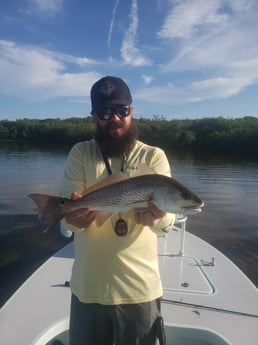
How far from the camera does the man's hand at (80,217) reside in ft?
9.03

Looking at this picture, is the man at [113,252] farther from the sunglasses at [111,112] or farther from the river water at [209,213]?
the river water at [209,213]

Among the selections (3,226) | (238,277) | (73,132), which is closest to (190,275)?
(238,277)

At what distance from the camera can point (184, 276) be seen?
6020mm

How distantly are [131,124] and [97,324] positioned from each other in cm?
182

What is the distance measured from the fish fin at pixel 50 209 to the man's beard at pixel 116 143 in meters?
0.61

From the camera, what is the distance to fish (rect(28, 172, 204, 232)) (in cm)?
258

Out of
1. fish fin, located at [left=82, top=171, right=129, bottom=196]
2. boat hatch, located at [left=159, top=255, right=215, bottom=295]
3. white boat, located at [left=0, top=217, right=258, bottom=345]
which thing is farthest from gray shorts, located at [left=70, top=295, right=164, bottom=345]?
boat hatch, located at [left=159, top=255, right=215, bottom=295]

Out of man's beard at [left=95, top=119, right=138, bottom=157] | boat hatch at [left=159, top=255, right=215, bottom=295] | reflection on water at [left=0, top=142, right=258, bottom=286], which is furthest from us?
reflection on water at [left=0, top=142, right=258, bottom=286]

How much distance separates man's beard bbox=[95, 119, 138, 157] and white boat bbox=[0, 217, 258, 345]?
2410 mm

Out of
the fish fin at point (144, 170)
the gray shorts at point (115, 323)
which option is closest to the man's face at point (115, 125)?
the fish fin at point (144, 170)

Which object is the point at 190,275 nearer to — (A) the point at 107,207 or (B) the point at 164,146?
(A) the point at 107,207

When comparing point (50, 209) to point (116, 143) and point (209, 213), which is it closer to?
point (116, 143)

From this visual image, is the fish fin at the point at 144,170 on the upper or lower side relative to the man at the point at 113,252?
upper

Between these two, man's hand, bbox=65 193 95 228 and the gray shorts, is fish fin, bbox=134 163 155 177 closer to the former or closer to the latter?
man's hand, bbox=65 193 95 228
